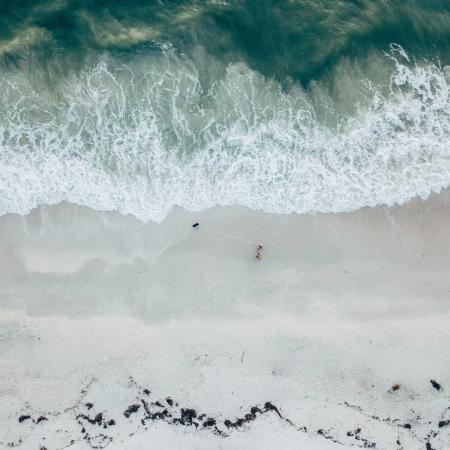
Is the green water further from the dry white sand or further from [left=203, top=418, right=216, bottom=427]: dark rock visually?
[left=203, top=418, right=216, bottom=427]: dark rock

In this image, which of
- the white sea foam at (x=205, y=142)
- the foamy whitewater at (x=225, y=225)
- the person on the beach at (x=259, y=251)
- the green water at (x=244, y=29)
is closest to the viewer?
the foamy whitewater at (x=225, y=225)

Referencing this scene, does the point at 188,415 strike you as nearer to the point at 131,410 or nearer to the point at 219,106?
the point at 131,410

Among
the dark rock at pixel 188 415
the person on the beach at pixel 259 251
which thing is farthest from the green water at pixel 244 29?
the dark rock at pixel 188 415

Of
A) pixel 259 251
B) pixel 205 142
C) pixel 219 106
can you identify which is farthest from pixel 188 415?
pixel 219 106

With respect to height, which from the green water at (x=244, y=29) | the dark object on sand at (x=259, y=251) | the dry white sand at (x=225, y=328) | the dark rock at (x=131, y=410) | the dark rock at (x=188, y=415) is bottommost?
the dark rock at (x=131, y=410)

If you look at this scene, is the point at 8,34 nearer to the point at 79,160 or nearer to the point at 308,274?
the point at 79,160

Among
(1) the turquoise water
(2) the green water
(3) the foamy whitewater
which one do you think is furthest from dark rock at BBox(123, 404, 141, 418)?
(2) the green water

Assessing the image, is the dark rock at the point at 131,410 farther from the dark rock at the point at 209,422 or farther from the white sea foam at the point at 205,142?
the white sea foam at the point at 205,142

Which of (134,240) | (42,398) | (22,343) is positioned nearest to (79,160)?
(134,240)
